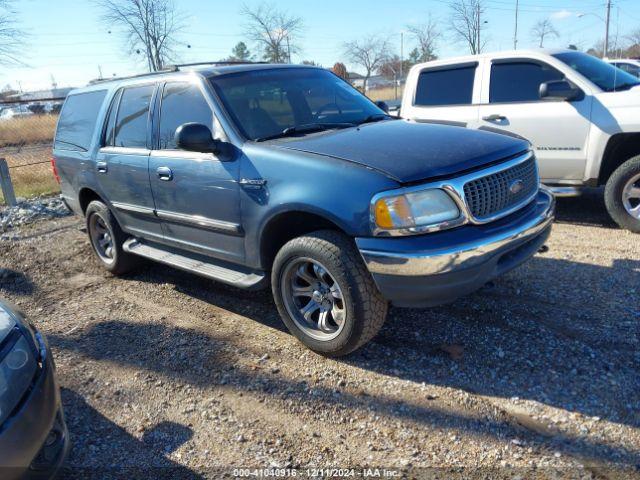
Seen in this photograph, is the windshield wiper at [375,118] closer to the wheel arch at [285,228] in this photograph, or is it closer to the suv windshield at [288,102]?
the suv windshield at [288,102]

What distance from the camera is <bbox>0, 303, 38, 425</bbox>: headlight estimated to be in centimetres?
209

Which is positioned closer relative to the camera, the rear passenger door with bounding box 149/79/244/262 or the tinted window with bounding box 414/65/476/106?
the rear passenger door with bounding box 149/79/244/262

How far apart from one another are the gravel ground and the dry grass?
17.5 meters

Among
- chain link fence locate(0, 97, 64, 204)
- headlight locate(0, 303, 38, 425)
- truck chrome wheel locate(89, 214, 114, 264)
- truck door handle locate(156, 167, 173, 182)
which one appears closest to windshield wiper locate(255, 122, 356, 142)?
truck door handle locate(156, 167, 173, 182)

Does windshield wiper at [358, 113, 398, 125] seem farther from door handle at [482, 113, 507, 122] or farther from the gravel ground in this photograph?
door handle at [482, 113, 507, 122]

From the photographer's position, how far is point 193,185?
384 centimetres

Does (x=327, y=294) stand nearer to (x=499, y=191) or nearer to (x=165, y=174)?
(x=499, y=191)

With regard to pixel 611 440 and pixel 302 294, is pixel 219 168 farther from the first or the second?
pixel 611 440

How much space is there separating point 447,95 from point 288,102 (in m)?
3.28

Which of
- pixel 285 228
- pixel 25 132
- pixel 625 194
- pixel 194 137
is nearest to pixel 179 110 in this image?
pixel 194 137

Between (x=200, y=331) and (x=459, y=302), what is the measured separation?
203 cm

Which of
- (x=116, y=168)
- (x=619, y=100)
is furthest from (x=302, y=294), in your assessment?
(x=619, y=100)

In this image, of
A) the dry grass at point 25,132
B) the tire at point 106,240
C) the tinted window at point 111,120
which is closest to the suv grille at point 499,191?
the tinted window at point 111,120

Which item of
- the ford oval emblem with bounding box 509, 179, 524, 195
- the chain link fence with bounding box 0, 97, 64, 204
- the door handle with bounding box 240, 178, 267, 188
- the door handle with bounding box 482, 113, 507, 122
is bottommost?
the chain link fence with bounding box 0, 97, 64, 204
